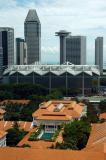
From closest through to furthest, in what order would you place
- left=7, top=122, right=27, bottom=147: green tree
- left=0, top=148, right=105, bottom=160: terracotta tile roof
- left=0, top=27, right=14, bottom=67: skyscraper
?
1. left=0, top=148, right=105, bottom=160: terracotta tile roof
2. left=7, top=122, right=27, bottom=147: green tree
3. left=0, top=27, right=14, bottom=67: skyscraper

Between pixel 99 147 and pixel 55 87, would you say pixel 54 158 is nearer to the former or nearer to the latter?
pixel 99 147

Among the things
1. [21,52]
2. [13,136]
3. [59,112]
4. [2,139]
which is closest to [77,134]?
[13,136]

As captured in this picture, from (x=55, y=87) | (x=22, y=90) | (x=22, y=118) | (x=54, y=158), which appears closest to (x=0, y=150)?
(x=54, y=158)

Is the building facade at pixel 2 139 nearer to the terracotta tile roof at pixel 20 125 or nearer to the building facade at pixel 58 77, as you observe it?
the terracotta tile roof at pixel 20 125

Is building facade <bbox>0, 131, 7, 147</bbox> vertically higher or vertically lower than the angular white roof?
lower

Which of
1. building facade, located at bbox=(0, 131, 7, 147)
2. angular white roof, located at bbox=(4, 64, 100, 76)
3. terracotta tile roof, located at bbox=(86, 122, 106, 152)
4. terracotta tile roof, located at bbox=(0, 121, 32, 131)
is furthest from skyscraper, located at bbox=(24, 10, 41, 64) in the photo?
building facade, located at bbox=(0, 131, 7, 147)

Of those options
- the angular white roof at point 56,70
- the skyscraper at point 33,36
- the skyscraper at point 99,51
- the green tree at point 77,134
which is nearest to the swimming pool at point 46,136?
the green tree at point 77,134

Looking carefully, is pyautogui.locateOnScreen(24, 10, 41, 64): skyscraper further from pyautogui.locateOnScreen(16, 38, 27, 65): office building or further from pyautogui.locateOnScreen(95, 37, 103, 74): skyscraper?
pyautogui.locateOnScreen(95, 37, 103, 74): skyscraper
